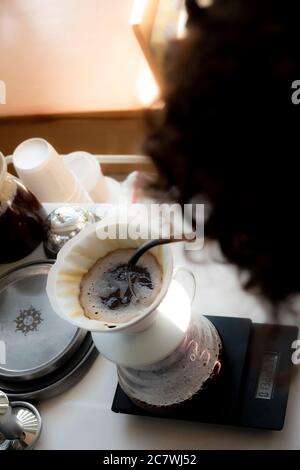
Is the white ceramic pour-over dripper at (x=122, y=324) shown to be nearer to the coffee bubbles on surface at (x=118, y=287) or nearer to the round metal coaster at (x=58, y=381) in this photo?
the coffee bubbles on surface at (x=118, y=287)

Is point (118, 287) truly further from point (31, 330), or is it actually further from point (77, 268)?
point (31, 330)

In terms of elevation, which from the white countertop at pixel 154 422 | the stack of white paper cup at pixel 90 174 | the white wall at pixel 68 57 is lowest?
the white countertop at pixel 154 422

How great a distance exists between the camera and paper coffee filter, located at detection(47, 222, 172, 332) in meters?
0.70

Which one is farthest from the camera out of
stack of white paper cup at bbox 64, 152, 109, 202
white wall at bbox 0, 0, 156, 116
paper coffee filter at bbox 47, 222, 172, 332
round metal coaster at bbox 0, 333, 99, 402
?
white wall at bbox 0, 0, 156, 116

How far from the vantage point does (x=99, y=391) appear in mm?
852

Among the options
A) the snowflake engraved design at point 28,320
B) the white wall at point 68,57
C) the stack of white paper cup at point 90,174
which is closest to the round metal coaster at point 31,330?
the snowflake engraved design at point 28,320

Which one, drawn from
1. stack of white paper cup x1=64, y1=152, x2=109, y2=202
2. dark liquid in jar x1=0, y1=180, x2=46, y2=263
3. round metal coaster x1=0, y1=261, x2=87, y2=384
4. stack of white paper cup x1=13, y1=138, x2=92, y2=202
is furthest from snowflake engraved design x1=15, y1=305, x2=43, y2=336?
stack of white paper cup x1=64, y1=152, x2=109, y2=202

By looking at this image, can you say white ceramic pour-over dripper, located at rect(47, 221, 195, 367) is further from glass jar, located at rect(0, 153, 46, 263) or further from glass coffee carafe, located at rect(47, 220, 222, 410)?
glass jar, located at rect(0, 153, 46, 263)

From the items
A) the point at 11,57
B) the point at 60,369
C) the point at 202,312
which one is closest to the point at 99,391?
the point at 60,369

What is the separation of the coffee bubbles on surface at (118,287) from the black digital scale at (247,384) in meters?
0.15

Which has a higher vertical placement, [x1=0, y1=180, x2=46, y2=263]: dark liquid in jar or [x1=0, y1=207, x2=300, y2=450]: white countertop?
[x1=0, y1=180, x2=46, y2=263]: dark liquid in jar

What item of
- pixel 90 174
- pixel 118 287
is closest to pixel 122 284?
pixel 118 287

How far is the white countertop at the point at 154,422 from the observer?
30.3 inches
